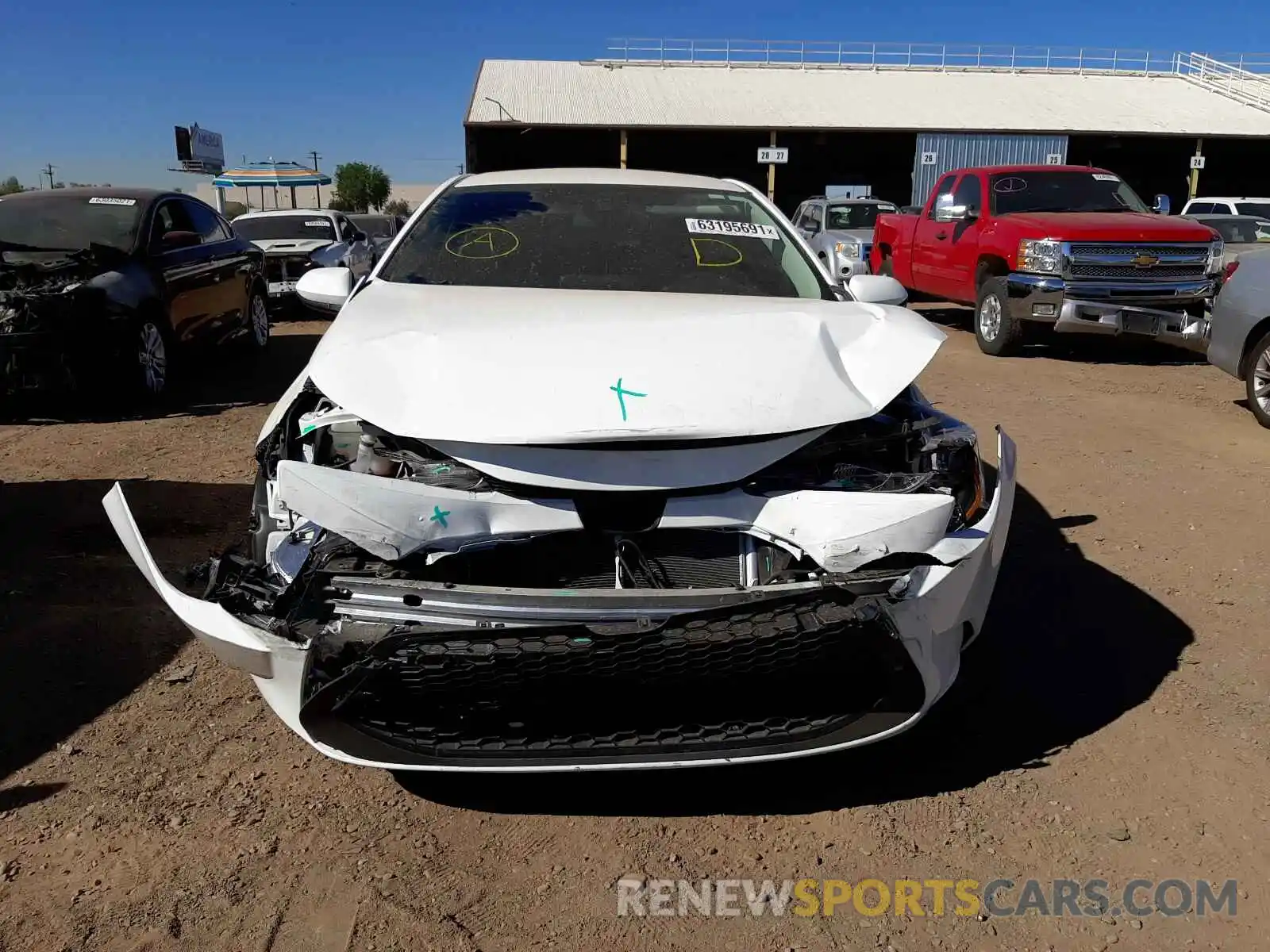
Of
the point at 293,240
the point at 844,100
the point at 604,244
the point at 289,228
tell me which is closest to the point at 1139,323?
the point at 604,244

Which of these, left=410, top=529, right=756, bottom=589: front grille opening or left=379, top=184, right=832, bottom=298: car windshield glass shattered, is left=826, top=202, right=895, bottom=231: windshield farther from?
left=410, top=529, right=756, bottom=589: front grille opening

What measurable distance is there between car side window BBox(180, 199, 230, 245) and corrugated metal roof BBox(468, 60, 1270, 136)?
66.4 feet

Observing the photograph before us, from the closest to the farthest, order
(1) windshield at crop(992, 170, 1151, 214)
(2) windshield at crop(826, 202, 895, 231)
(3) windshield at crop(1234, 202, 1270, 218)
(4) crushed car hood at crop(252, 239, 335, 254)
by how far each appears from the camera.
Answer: (1) windshield at crop(992, 170, 1151, 214) < (4) crushed car hood at crop(252, 239, 335, 254) < (3) windshield at crop(1234, 202, 1270, 218) < (2) windshield at crop(826, 202, 895, 231)

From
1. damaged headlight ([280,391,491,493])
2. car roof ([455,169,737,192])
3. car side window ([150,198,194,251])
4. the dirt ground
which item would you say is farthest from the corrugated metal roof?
damaged headlight ([280,391,491,493])

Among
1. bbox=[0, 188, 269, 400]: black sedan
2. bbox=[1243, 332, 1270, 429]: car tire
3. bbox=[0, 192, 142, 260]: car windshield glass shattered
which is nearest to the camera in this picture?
bbox=[0, 188, 269, 400]: black sedan

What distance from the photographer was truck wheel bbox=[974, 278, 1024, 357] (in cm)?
998

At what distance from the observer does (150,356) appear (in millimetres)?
7770

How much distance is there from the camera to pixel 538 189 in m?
4.37

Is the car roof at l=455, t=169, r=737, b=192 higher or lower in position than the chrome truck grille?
higher

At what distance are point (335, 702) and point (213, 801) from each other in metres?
0.77

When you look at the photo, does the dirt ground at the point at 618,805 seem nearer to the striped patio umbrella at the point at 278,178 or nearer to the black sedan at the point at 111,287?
the black sedan at the point at 111,287

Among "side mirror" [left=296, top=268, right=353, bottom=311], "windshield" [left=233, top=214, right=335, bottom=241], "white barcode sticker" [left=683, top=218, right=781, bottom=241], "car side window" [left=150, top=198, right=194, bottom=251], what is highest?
"white barcode sticker" [left=683, top=218, right=781, bottom=241]

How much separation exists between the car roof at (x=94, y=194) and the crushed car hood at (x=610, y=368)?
6.33m

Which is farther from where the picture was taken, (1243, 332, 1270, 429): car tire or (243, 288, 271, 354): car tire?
(243, 288, 271, 354): car tire
